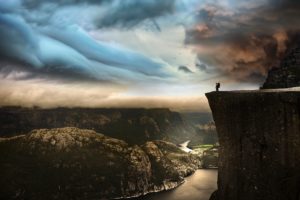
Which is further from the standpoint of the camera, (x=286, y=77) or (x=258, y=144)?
(x=286, y=77)

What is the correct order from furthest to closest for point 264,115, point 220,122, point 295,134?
1. point 220,122
2. point 264,115
3. point 295,134

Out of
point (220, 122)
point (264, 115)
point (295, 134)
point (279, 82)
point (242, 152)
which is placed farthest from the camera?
point (279, 82)

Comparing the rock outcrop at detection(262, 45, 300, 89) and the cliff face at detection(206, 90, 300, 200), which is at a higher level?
the rock outcrop at detection(262, 45, 300, 89)

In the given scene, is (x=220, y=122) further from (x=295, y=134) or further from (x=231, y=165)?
(x=295, y=134)

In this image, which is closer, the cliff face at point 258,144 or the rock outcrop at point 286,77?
the cliff face at point 258,144

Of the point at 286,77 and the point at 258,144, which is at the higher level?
the point at 286,77

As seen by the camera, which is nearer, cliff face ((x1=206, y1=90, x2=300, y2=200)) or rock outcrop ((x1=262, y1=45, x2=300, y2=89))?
cliff face ((x1=206, y1=90, x2=300, y2=200))

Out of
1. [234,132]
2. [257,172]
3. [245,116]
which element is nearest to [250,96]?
[245,116]

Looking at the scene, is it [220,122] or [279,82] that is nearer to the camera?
[220,122]
